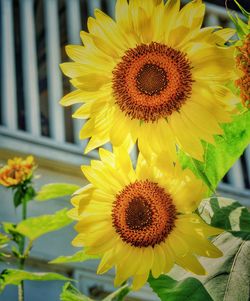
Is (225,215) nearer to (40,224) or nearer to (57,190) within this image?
(57,190)

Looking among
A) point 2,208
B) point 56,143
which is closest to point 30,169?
point 2,208

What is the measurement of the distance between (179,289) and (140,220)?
2.0 inches

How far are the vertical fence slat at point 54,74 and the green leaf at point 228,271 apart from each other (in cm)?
272

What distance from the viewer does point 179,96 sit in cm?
47

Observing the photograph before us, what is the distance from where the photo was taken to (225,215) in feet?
1.75

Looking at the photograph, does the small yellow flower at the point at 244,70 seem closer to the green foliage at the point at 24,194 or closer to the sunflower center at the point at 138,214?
the sunflower center at the point at 138,214

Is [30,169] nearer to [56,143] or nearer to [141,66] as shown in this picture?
[141,66]

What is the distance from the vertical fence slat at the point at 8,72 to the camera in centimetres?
312

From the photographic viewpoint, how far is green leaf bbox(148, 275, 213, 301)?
0.45 meters

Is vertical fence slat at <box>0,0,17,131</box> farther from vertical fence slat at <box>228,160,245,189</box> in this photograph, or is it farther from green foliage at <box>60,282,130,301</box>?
green foliage at <box>60,282,130,301</box>

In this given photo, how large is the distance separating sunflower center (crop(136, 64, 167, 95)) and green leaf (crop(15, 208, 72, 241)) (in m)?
0.90

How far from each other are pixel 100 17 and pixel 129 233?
0.14 m

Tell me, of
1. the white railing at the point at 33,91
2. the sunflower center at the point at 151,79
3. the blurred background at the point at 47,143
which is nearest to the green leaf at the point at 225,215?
the sunflower center at the point at 151,79

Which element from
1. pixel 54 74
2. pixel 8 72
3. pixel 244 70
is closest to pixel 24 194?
pixel 244 70
